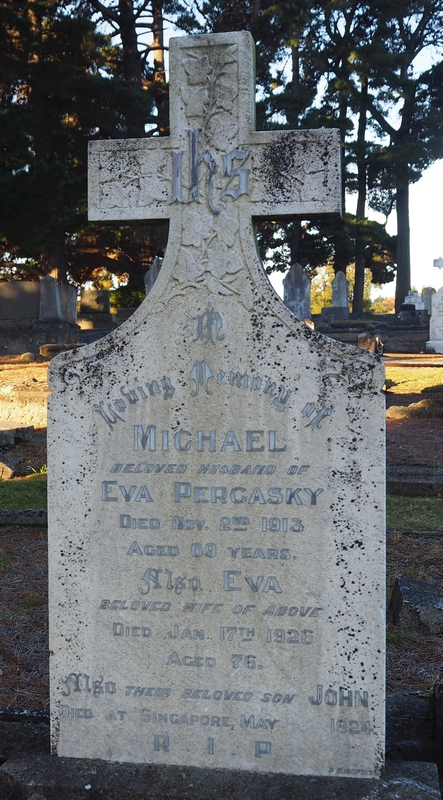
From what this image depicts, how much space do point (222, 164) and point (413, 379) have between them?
12.8 m

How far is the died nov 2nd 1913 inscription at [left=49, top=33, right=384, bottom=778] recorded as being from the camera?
7.63 feet

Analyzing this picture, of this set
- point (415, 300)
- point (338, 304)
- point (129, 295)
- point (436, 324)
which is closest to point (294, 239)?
point (415, 300)

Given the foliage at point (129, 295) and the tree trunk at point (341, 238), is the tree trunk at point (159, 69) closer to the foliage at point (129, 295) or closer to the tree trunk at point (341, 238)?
the tree trunk at point (341, 238)

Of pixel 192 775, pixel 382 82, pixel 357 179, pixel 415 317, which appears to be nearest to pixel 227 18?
pixel 382 82

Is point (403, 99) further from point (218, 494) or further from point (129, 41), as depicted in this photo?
point (218, 494)

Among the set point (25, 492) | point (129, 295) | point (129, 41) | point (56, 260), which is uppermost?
point (129, 41)

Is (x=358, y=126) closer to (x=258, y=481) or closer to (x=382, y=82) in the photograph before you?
(x=382, y=82)

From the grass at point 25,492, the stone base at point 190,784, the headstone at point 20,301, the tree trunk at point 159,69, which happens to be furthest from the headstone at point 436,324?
the stone base at point 190,784

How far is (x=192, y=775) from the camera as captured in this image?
7.57ft

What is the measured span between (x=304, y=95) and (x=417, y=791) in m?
32.4

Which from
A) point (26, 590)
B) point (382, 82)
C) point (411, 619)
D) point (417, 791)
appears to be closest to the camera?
point (417, 791)

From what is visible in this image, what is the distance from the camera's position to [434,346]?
2334 cm

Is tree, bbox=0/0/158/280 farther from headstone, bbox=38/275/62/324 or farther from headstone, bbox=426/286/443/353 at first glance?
headstone, bbox=426/286/443/353

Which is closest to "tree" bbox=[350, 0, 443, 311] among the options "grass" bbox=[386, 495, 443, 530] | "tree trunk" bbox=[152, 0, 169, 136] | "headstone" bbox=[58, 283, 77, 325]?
"tree trunk" bbox=[152, 0, 169, 136]
